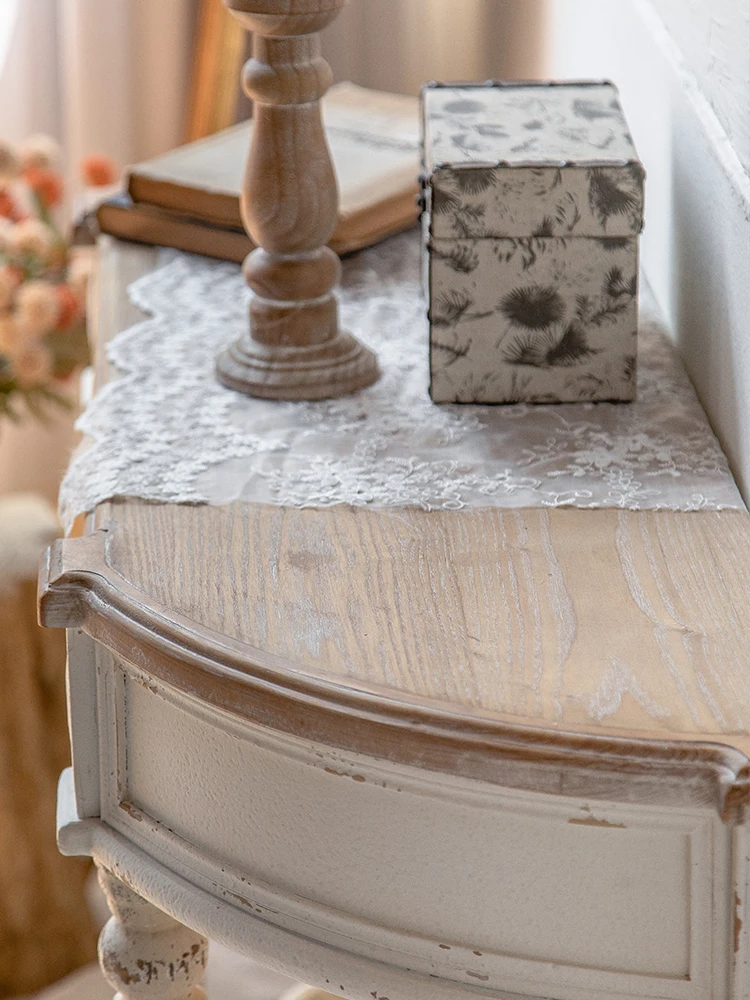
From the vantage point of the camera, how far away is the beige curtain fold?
5.42 ft

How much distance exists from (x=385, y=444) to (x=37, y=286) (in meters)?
0.58

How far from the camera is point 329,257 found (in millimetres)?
891

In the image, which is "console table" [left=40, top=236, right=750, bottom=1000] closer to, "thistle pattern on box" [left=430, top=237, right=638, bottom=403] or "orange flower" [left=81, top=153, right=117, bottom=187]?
"thistle pattern on box" [left=430, top=237, right=638, bottom=403]

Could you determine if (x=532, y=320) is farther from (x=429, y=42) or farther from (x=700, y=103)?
(x=429, y=42)

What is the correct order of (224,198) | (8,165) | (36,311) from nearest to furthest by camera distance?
(224,198)
(36,311)
(8,165)

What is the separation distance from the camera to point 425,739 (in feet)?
1.89

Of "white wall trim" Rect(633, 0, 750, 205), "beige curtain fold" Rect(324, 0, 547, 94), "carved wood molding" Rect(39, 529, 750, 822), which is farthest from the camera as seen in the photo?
"beige curtain fold" Rect(324, 0, 547, 94)

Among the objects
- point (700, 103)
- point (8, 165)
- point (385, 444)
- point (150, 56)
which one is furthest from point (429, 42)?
point (385, 444)

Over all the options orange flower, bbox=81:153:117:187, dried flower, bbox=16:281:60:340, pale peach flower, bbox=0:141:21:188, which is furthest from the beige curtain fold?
dried flower, bbox=16:281:60:340

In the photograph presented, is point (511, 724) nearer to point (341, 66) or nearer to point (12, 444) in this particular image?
point (341, 66)

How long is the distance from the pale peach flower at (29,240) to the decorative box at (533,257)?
56cm

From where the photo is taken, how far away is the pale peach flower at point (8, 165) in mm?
1351

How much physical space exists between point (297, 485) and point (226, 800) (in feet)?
0.68

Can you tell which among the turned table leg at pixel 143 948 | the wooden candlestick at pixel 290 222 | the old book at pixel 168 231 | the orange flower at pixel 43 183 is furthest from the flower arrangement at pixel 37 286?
the turned table leg at pixel 143 948
